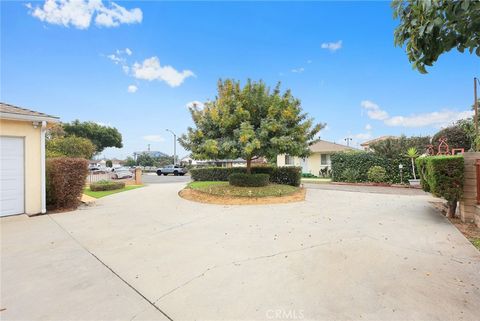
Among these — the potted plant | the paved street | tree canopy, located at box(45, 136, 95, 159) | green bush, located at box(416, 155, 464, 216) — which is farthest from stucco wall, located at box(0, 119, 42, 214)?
the potted plant

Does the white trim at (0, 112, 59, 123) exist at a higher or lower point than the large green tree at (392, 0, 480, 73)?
higher

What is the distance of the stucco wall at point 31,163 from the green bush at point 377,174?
1771 centimetres

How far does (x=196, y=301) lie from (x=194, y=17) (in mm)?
11929

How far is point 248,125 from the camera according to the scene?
9703 mm

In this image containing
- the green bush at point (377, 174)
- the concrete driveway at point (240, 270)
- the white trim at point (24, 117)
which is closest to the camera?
the concrete driveway at point (240, 270)

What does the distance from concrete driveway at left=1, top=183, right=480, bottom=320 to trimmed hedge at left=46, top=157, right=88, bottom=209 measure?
1.72 m

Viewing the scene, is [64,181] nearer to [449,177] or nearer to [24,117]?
[24,117]

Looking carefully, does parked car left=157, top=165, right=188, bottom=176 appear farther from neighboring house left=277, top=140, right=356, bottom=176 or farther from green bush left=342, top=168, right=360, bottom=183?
green bush left=342, top=168, right=360, bottom=183

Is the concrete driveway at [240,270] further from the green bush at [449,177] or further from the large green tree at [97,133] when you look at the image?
the large green tree at [97,133]

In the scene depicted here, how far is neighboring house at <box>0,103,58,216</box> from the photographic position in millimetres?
6535

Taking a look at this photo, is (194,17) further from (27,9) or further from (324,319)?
(324,319)

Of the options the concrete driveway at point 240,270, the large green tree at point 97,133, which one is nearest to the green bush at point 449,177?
the concrete driveway at point 240,270

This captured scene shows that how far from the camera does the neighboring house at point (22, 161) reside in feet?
21.4

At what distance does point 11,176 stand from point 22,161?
50 cm
